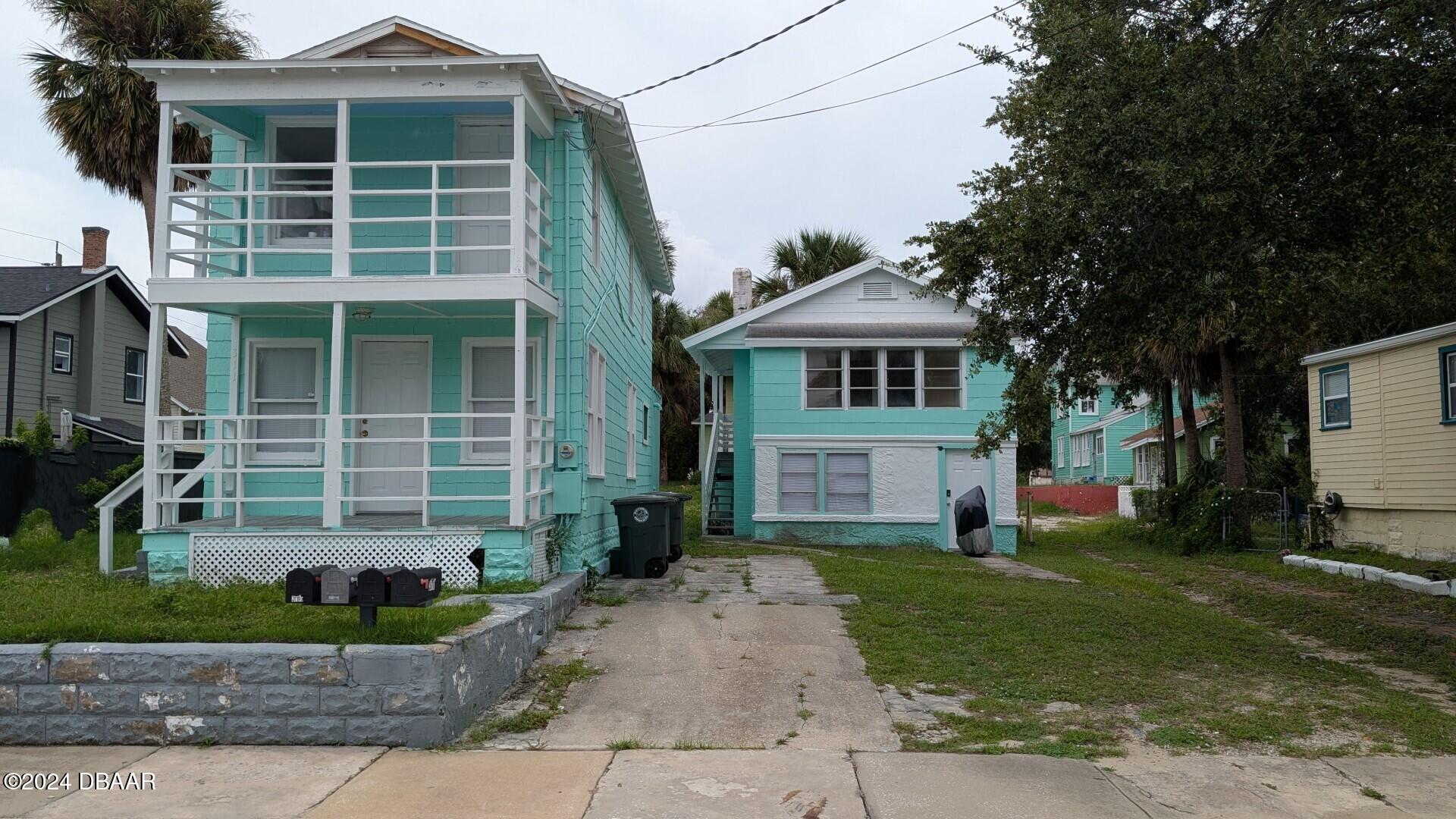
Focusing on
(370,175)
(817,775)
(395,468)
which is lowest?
(817,775)

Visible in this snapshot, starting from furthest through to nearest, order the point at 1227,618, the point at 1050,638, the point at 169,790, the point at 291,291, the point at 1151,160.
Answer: the point at 1227,618
the point at 291,291
the point at 1050,638
the point at 1151,160
the point at 169,790

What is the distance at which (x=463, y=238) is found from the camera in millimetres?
12789

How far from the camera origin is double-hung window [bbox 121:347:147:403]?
86.8 feet

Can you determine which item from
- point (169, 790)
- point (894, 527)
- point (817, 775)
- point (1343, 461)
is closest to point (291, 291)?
point (169, 790)

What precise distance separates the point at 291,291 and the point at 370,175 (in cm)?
240

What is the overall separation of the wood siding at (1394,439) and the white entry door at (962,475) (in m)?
6.04

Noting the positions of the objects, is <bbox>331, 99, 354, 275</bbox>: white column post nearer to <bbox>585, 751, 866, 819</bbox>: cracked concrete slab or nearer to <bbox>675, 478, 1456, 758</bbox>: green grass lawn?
<bbox>675, 478, 1456, 758</bbox>: green grass lawn

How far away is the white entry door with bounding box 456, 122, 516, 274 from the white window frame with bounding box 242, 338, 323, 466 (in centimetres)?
208

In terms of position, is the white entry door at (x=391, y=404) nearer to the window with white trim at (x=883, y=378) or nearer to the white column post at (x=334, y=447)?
the white column post at (x=334, y=447)

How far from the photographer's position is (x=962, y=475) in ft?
70.9

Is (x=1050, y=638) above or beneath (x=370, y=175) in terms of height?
beneath

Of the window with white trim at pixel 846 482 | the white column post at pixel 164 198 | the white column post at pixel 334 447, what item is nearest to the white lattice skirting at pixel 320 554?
the white column post at pixel 334 447

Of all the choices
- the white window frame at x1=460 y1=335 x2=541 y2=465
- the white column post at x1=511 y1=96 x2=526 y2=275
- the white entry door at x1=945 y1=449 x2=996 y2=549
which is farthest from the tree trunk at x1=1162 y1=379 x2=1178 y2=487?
the white column post at x1=511 y1=96 x2=526 y2=275

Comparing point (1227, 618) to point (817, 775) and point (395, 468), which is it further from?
point (395, 468)
